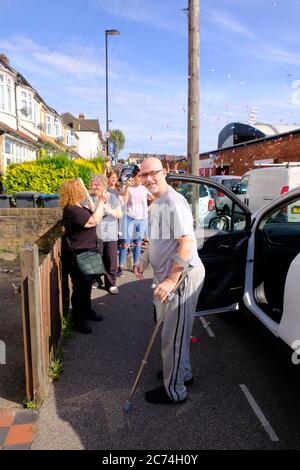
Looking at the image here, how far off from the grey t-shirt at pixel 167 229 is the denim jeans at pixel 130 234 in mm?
3329

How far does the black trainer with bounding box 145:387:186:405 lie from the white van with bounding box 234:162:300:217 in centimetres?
753

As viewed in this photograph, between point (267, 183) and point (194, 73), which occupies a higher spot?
point (194, 73)

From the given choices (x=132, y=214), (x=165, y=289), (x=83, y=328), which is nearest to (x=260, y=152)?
(x=132, y=214)

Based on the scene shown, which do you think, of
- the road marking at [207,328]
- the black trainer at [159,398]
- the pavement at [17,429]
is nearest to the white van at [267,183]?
the road marking at [207,328]

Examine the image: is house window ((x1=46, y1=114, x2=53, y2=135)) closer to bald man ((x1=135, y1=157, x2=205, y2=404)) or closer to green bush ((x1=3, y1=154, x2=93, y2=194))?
green bush ((x1=3, y1=154, x2=93, y2=194))

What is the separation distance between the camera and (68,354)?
11.8ft

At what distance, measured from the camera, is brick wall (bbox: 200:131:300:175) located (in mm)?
18703

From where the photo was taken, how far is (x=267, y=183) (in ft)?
34.2

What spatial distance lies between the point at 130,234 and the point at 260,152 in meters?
17.6

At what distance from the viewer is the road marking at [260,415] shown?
2.48 metres

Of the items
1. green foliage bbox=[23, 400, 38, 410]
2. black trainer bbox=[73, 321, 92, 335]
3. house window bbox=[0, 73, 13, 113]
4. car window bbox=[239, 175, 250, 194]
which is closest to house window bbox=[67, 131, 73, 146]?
house window bbox=[0, 73, 13, 113]

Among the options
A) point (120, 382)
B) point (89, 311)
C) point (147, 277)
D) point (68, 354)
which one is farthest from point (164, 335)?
point (147, 277)

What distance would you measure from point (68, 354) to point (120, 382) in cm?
73

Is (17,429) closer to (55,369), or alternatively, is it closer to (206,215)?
(55,369)
